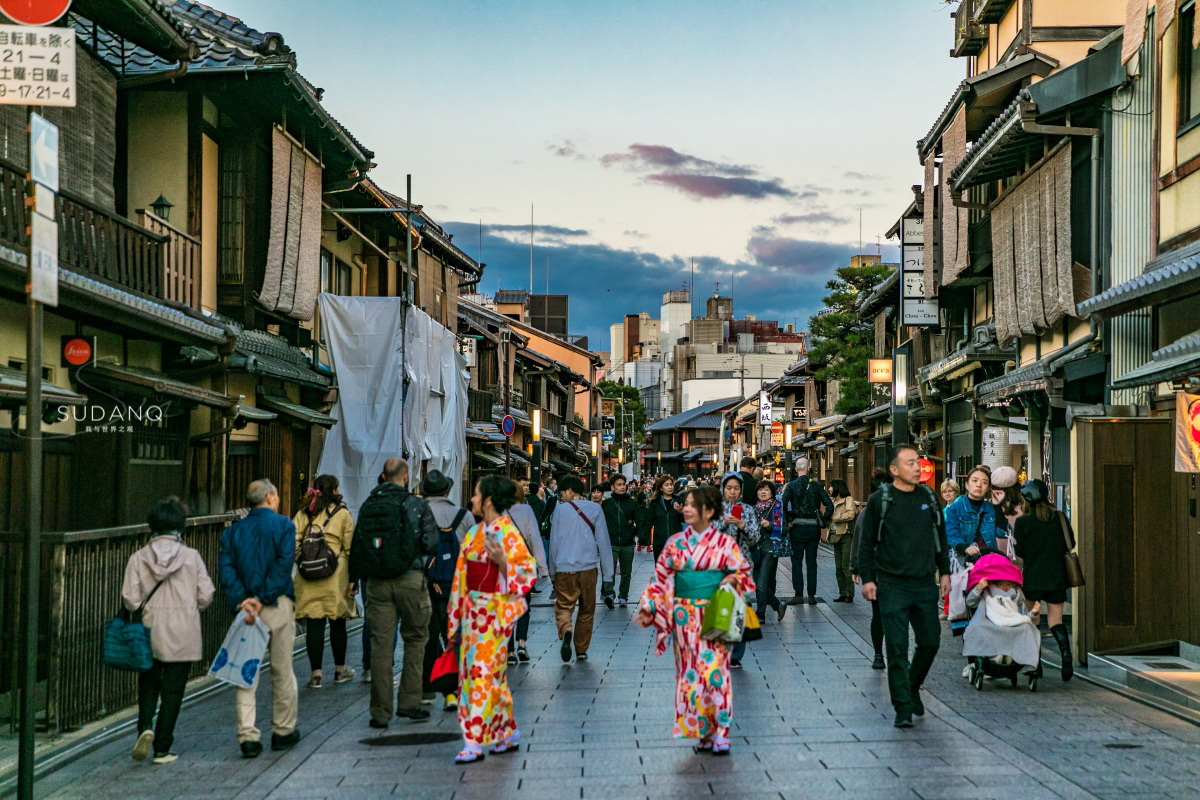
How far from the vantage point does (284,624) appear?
8883 mm

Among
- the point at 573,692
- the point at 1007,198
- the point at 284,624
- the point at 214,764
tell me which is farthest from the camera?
the point at 1007,198

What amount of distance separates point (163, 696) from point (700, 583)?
3.84 meters

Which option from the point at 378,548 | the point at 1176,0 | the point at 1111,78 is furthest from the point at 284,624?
the point at 1111,78

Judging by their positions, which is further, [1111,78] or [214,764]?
[1111,78]

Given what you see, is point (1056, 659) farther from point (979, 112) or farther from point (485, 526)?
point (979, 112)

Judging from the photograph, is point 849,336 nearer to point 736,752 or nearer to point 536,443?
point 536,443

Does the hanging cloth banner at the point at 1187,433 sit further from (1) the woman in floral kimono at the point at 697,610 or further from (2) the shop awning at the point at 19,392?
(2) the shop awning at the point at 19,392

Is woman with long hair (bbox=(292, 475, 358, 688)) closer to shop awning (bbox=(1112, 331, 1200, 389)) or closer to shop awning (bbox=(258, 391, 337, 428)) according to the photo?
shop awning (bbox=(258, 391, 337, 428))

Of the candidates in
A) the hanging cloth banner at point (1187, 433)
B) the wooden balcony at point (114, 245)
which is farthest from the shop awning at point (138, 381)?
the hanging cloth banner at point (1187, 433)

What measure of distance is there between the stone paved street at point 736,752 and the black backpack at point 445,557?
1.20 m

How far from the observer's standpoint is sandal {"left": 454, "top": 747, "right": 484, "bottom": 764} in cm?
812

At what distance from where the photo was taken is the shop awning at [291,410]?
17.9 m

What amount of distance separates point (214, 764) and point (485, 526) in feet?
8.07

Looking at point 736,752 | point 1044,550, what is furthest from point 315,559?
point 1044,550
